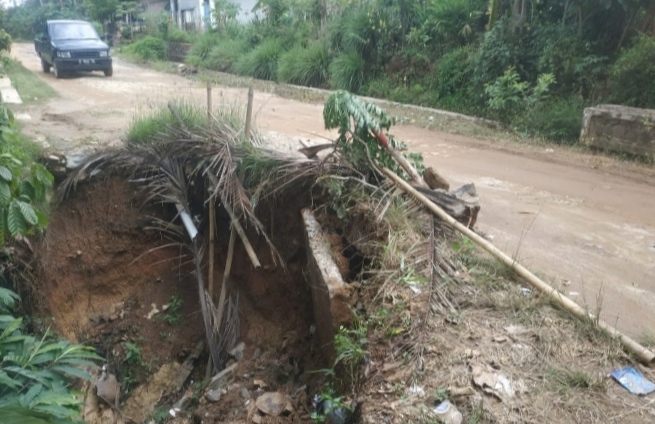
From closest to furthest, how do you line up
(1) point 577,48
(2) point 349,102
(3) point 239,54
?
(2) point 349,102, (1) point 577,48, (3) point 239,54

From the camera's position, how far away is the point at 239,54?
67.9ft

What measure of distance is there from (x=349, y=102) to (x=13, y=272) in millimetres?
A: 3541

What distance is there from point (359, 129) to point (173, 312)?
3024mm

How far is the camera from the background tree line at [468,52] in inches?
435

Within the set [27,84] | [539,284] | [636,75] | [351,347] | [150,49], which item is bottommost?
[351,347]

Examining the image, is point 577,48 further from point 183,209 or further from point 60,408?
point 60,408

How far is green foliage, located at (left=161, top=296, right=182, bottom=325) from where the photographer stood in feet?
22.0

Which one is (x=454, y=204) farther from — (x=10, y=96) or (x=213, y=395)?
(x=10, y=96)

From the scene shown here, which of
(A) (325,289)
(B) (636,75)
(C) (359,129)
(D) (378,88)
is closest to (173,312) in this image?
(A) (325,289)

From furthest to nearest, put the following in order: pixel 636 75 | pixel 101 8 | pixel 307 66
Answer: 1. pixel 101 8
2. pixel 307 66
3. pixel 636 75

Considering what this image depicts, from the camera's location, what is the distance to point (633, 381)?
329 cm

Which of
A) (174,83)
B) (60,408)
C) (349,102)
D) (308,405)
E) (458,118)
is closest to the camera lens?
(60,408)

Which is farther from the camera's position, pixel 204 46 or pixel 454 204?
pixel 204 46

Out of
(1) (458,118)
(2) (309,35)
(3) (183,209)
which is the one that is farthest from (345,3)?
(3) (183,209)
